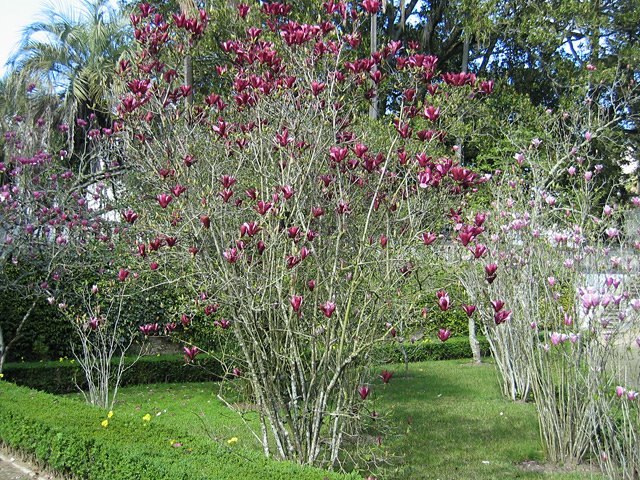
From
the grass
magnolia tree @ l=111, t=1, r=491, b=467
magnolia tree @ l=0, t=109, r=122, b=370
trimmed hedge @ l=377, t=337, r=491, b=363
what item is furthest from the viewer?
trimmed hedge @ l=377, t=337, r=491, b=363

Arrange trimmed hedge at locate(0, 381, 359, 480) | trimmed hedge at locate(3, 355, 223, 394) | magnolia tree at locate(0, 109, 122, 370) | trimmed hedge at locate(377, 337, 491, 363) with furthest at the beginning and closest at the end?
trimmed hedge at locate(377, 337, 491, 363)
trimmed hedge at locate(3, 355, 223, 394)
magnolia tree at locate(0, 109, 122, 370)
trimmed hedge at locate(0, 381, 359, 480)

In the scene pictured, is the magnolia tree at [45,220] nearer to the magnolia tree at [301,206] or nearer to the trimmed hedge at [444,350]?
the magnolia tree at [301,206]

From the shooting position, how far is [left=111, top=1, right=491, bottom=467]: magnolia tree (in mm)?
4062

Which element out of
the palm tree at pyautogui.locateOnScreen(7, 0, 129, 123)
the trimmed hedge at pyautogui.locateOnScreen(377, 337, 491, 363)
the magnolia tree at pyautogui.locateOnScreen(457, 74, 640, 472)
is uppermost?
the palm tree at pyautogui.locateOnScreen(7, 0, 129, 123)

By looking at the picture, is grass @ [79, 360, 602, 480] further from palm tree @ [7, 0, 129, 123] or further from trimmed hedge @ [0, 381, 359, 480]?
palm tree @ [7, 0, 129, 123]

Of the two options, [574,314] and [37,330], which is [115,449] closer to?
[574,314]

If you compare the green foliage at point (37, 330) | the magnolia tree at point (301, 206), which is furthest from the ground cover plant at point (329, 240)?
the green foliage at point (37, 330)

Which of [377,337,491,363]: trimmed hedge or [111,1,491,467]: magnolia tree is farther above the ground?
[111,1,491,467]: magnolia tree

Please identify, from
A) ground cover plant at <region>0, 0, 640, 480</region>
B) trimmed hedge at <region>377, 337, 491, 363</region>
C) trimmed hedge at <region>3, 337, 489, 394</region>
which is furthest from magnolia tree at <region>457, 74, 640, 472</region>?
trimmed hedge at <region>377, 337, 491, 363</region>

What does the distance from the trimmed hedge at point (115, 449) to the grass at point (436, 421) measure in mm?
352

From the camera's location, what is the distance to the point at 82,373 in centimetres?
950

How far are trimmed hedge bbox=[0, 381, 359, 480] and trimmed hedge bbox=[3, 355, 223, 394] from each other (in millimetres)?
3045

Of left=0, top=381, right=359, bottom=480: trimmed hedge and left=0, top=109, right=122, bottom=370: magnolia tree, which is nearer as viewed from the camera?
left=0, top=381, right=359, bottom=480: trimmed hedge

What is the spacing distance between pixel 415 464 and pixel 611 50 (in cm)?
1455
